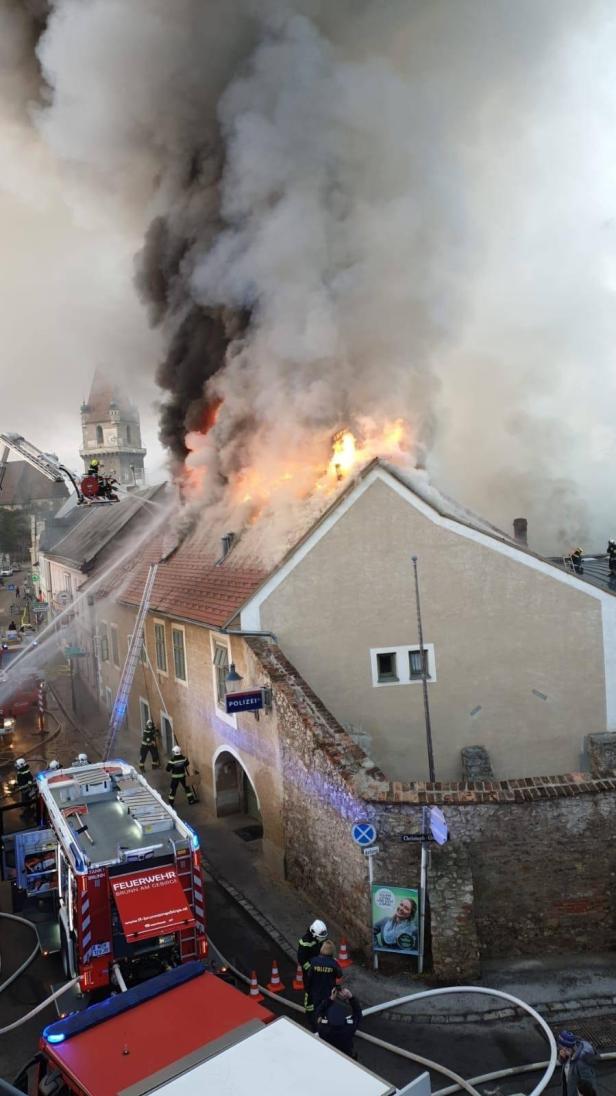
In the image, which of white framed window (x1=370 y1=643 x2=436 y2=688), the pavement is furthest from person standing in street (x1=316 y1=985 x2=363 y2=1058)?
white framed window (x1=370 y1=643 x2=436 y2=688)

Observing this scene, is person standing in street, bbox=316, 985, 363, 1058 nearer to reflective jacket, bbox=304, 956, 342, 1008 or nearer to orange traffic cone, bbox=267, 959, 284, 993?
reflective jacket, bbox=304, 956, 342, 1008

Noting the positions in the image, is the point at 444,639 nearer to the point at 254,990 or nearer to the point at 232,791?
the point at 232,791

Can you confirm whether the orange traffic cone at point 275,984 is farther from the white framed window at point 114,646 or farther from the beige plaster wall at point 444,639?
the white framed window at point 114,646

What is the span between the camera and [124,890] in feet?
34.6

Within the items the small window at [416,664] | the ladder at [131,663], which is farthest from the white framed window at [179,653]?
the small window at [416,664]

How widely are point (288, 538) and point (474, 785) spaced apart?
24.6 ft

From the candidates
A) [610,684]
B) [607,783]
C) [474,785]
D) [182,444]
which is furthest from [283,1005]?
[182,444]

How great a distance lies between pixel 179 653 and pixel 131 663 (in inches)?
132

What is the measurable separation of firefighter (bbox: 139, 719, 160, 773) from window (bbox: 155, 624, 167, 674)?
1630 millimetres

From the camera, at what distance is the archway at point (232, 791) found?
1875cm

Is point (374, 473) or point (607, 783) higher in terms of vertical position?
point (374, 473)

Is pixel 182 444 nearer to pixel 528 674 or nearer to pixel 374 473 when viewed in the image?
pixel 374 473

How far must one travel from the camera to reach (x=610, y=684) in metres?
18.3

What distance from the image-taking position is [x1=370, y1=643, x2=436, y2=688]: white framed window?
1744cm
